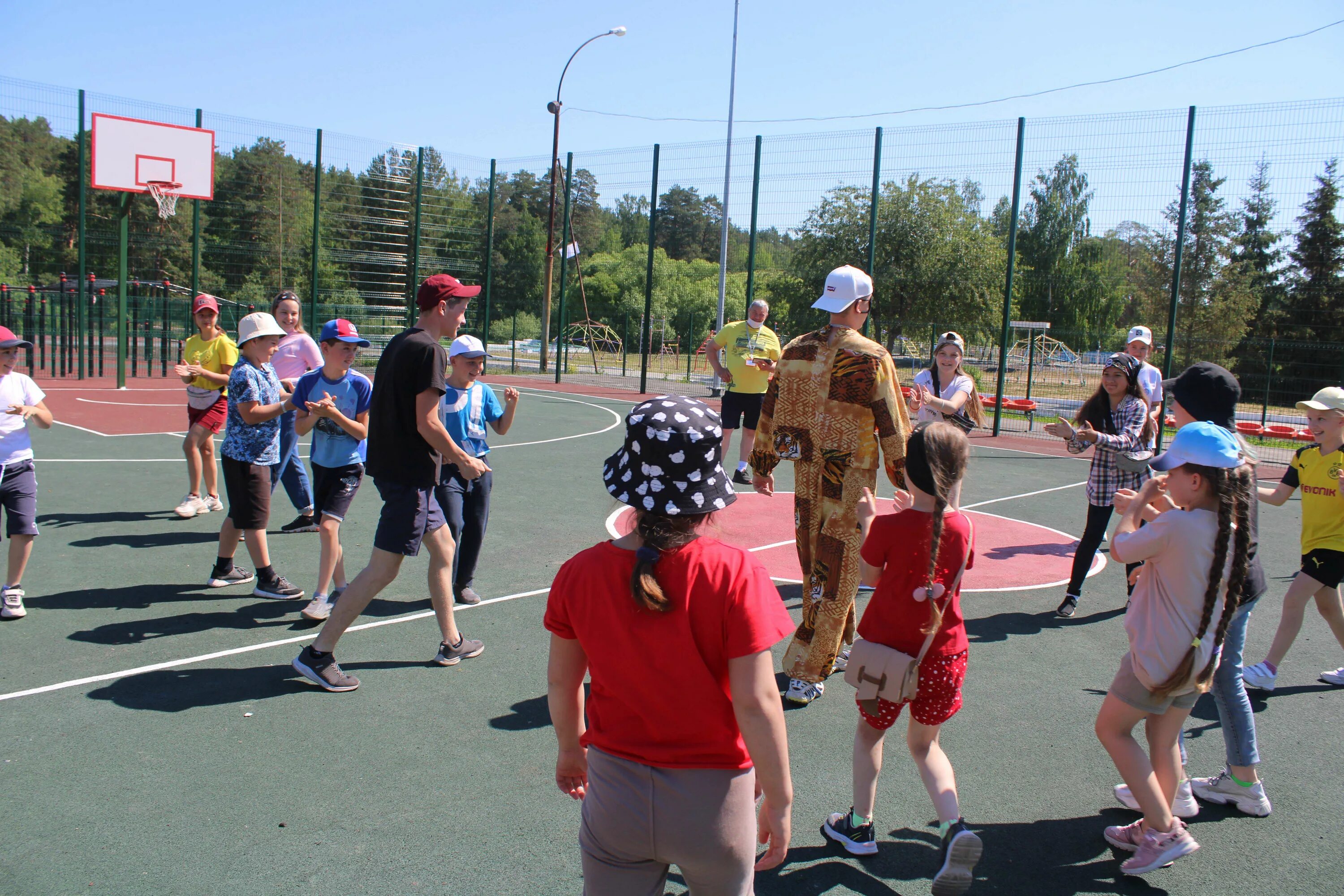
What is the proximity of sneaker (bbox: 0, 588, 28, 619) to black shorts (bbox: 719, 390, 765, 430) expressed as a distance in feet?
22.6

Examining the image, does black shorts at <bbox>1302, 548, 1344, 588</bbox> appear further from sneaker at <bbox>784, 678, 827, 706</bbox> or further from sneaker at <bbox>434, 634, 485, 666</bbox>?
sneaker at <bbox>434, 634, 485, 666</bbox>

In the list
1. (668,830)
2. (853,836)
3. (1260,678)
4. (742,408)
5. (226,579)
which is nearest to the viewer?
(668,830)

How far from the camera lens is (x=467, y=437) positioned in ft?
19.8

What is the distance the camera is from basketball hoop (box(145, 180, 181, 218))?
69.2ft

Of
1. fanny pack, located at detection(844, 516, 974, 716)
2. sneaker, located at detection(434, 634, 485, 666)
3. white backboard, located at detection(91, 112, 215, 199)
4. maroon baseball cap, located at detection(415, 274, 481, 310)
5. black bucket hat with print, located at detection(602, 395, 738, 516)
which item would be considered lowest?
sneaker, located at detection(434, 634, 485, 666)

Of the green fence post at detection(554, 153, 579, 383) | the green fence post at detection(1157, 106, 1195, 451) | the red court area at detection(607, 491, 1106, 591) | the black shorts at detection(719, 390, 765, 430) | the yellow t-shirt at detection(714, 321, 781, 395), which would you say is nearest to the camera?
the red court area at detection(607, 491, 1106, 591)

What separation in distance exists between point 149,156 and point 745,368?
57.2ft

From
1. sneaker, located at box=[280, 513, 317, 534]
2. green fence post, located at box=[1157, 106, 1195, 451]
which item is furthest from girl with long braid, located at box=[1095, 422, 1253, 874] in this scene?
green fence post, located at box=[1157, 106, 1195, 451]

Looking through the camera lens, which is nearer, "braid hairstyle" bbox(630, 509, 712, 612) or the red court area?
"braid hairstyle" bbox(630, 509, 712, 612)

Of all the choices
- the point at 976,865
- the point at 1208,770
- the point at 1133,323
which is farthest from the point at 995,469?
the point at 1133,323

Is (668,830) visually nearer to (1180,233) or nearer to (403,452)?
(403,452)

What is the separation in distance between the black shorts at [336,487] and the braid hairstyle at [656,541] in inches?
167

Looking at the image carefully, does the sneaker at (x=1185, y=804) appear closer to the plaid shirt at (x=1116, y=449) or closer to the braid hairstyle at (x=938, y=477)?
the braid hairstyle at (x=938, y=477)

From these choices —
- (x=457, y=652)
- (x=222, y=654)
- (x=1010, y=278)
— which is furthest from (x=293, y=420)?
(x=1010, y=278)
